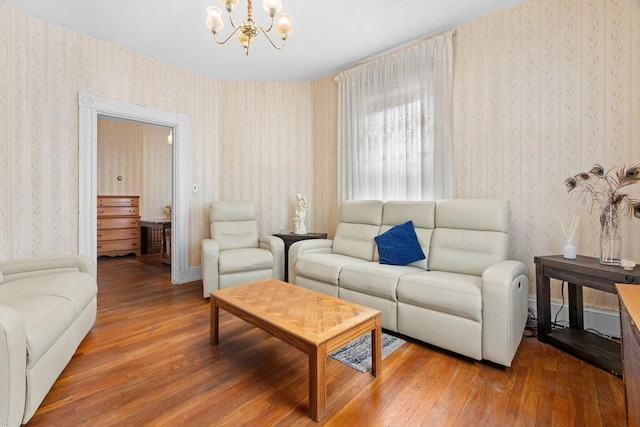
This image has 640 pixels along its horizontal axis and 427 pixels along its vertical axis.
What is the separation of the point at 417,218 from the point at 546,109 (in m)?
1.37

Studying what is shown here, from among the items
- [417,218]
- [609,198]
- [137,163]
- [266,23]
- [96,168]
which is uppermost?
[266,23]

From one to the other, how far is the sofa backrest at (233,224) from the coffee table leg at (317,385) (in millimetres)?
2432

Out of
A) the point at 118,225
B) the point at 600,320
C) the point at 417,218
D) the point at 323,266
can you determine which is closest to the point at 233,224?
the point at 323,266

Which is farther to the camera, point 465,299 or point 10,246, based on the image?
point 10,246

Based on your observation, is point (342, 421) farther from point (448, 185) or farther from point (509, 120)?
point (509, 120)

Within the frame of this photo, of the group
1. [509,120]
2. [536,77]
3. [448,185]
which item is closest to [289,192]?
[448,185]

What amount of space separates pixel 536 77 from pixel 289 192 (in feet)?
10.0

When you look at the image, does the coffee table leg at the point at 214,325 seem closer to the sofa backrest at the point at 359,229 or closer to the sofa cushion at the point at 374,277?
the sofa cushion at the point at 374,277

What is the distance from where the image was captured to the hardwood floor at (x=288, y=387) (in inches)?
55.4

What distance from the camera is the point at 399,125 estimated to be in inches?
129

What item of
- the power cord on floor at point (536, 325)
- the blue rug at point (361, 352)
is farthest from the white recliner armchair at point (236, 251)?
the power cord on floor at point (536, 325)

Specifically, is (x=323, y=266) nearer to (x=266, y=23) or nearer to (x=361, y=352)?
(x=361, y=352)

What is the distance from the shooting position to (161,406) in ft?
4.88

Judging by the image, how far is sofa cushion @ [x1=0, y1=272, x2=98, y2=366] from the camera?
139 centimetres
